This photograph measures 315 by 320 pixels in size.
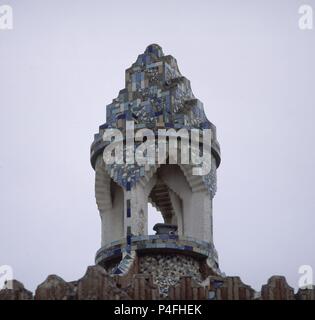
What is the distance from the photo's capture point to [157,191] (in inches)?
1359

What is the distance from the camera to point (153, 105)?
33281 millimetres

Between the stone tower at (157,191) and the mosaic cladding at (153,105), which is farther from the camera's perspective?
the mosaic cladding at (153,105)

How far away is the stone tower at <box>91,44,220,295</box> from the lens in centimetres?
Answer: 3114

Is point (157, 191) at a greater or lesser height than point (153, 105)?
lesser

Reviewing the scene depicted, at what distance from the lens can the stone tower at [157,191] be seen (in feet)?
102

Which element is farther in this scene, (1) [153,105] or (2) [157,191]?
(2) [157,191]

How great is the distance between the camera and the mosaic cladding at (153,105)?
32406 millimetres

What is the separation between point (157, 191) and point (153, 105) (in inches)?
97.6
